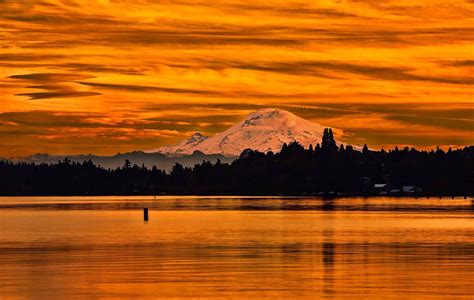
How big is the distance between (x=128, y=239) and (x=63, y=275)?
36.0m

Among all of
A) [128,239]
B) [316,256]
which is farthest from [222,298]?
[128,239]

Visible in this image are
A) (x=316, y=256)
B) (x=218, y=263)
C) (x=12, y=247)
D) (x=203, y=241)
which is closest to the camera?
(x=218, y=263)

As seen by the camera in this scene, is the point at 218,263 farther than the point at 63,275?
Yes

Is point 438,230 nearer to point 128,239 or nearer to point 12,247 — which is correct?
point 128,239

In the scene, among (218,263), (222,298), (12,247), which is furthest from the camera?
(12,247)

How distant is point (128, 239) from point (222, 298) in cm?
4861

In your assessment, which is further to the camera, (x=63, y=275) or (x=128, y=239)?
(x=128, y=239)

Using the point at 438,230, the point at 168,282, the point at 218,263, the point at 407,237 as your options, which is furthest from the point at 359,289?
the point at 438,230

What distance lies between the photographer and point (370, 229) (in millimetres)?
115000

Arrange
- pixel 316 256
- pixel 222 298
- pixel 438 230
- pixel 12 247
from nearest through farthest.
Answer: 1. pixel 222 298
2. pixel 316 256
3. pixel 12 247
4. pixel 438 230

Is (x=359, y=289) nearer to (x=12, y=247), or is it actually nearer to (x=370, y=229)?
(x=12, y=247)

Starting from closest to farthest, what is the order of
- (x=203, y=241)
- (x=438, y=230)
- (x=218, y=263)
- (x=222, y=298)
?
(x=222, y=298)
(x=218, y=263)
(x=203, y=241)
(x=438, y=230)

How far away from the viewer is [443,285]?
52.6m

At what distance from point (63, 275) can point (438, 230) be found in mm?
59119
